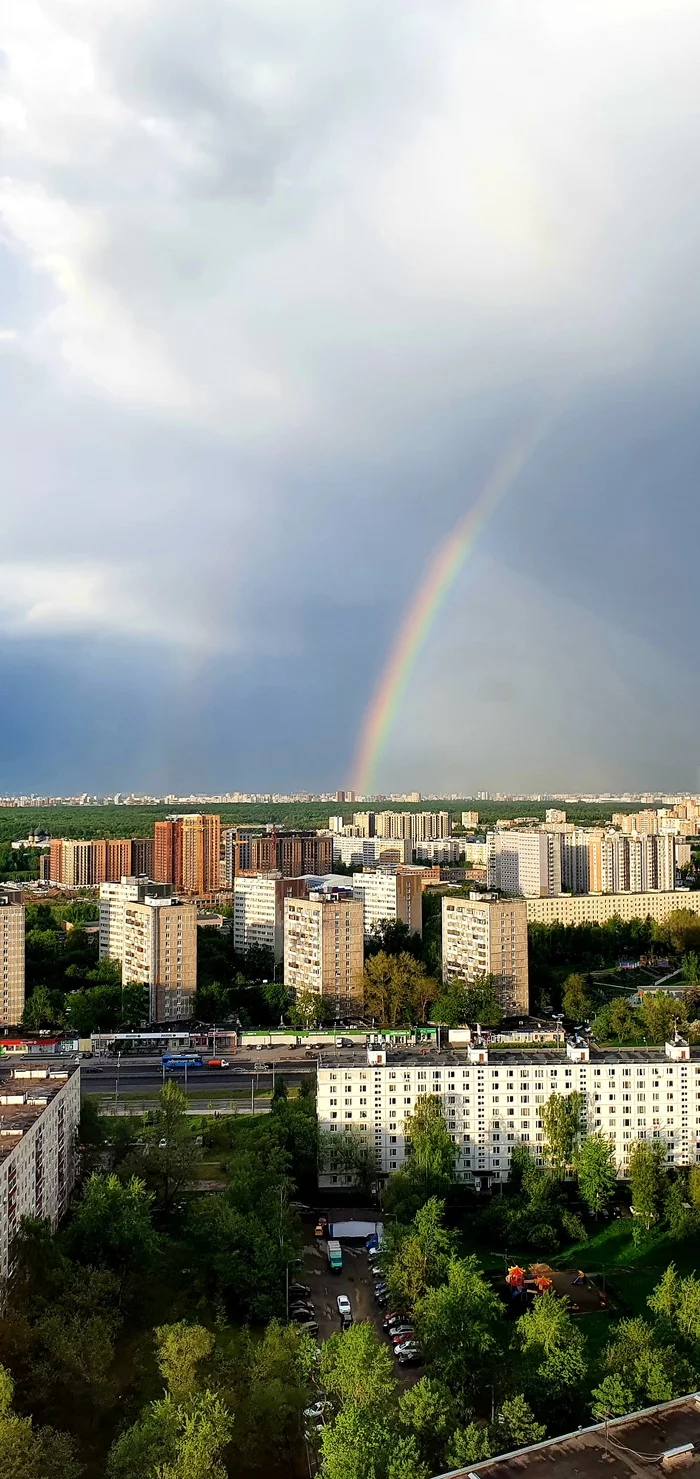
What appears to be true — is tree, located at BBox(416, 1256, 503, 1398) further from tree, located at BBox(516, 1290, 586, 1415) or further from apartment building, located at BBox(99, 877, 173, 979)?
apartment building, located at BBox(99, 877, 173, 979)

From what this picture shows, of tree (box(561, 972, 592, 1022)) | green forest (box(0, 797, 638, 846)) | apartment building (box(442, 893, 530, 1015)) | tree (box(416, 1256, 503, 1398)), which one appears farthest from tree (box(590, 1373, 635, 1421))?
green forest (box(0, 797, 638, 846))

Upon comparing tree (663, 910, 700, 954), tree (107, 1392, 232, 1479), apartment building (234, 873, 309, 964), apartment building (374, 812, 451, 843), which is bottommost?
tree (107, 1392, 232, 1479)

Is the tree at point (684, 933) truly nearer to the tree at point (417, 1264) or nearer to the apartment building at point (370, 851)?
the apartment building at point (370, 851)

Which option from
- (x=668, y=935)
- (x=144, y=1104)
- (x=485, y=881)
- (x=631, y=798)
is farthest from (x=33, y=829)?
(x=631, y=798)

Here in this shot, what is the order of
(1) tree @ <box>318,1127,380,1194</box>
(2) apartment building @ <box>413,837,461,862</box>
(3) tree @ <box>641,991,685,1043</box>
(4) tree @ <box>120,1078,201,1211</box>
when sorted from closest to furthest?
(4) tree @ <box>120,1078,201,1211</box>
(1) tree @ <box>318,1127,380,1194</box>
(3) tree @ <box>641,991,685,1043</box>
(2) apartment building @ <box>413,837,461,862</box>

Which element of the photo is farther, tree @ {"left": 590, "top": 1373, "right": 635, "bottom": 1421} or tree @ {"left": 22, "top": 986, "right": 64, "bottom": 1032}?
tree @ {"left": 22, "top": 986, "right": 64, "bottom": 1032}

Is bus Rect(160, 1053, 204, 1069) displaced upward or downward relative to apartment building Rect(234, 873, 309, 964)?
downward

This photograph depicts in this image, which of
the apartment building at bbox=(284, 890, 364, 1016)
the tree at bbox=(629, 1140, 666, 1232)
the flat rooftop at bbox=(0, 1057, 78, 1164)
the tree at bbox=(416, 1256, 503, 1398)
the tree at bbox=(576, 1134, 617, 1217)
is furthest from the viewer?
the apartment building at bbox=(284, 890, 364, 1016)

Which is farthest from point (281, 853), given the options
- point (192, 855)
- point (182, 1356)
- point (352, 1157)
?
point (182, 1356)
